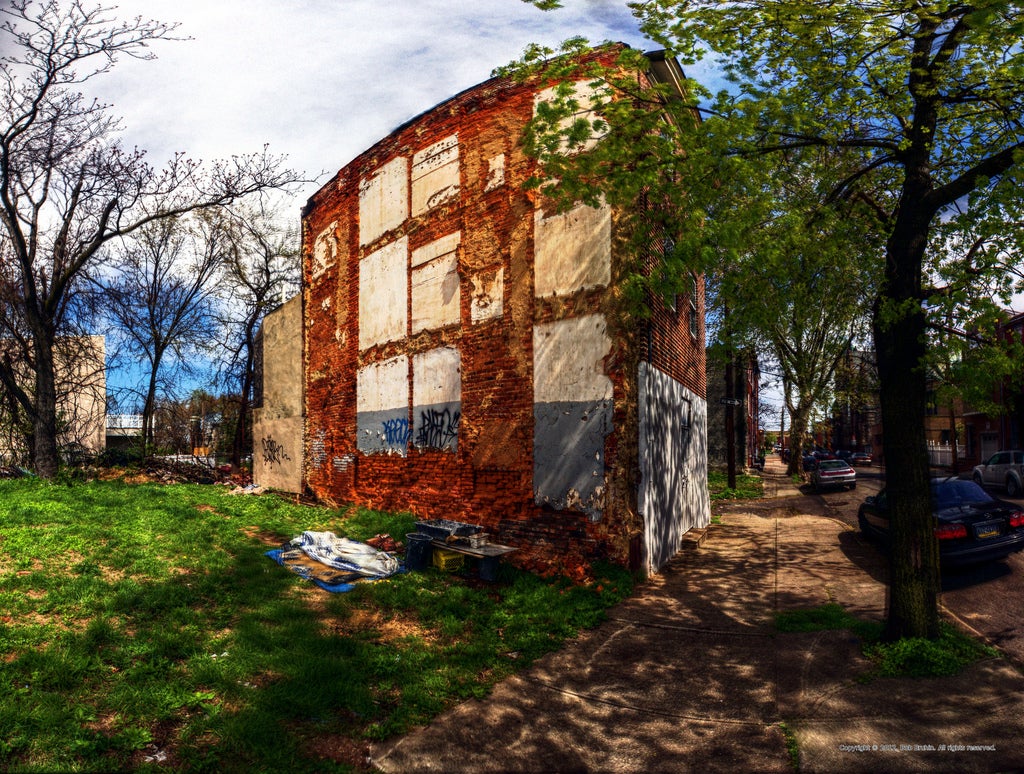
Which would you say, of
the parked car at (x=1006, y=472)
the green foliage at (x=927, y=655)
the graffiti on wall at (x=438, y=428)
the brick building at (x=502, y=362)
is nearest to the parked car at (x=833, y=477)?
the parked car at (x=1006, y=472)

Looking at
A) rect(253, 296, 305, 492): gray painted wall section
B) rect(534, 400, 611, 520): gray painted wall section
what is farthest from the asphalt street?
rect(253, 296, 305, 492): gray painted wall section

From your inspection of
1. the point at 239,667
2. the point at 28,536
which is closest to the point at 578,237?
the point at 239,667

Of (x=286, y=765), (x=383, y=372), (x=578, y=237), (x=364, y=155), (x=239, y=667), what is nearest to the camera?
(x=286, y=765)

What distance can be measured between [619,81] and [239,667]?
740 cm

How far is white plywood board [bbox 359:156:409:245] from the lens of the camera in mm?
12425

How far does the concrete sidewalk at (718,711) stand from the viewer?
13.6 feet

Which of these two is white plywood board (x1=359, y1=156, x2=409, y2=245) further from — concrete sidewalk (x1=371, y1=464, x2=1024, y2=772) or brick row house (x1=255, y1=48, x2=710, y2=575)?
concrete sidewalk (x1=371, y1=464, x2=1024, y2=772)

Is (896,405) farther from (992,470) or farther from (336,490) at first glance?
(992,470)

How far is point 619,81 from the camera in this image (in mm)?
7117

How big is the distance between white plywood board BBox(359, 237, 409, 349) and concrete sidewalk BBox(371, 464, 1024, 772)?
7.69 meters

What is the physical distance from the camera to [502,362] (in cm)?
993

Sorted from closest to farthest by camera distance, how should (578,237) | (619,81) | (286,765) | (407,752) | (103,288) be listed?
(286,765) < (407,752) < (619,81) < (578,237) < (103,288)

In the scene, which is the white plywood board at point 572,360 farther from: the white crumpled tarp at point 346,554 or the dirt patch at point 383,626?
the dirt patch at point 383,626

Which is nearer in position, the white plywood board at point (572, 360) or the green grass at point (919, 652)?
the green grass at point (919, 652)
